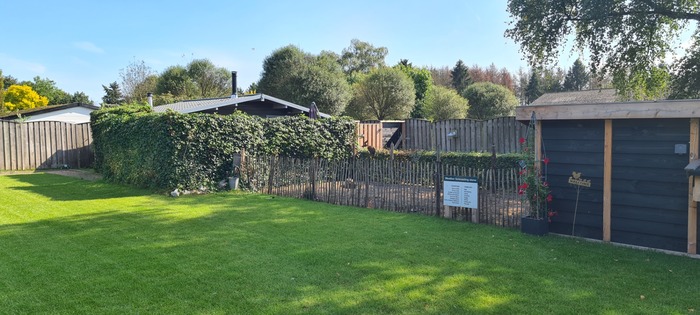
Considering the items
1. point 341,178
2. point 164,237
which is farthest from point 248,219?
point 341,178

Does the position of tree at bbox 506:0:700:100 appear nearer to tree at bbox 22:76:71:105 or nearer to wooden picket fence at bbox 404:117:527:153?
wooden picket fence at bbox 404:117:527:153

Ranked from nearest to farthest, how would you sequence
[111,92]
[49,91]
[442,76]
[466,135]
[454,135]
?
[466,135] → [454,135] → [111,92] → [49,91] → [442,76]

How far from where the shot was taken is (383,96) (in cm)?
3738

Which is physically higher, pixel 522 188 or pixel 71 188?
pixel 522 188

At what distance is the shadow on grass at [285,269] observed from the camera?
4363 millimetres

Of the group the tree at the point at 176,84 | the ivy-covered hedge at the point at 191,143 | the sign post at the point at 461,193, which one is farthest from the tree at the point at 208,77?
the sign post at the point at 461,193

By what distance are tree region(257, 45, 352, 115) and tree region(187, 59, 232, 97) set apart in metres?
6.97

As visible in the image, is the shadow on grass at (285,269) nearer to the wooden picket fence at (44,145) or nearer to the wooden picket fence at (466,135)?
the wooden picket fence at (466,135)

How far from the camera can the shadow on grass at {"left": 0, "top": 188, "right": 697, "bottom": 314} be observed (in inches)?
172

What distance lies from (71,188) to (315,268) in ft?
33.8

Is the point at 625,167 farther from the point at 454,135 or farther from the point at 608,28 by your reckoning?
the point at 454,135

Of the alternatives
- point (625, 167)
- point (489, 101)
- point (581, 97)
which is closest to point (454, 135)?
point (625, 167)

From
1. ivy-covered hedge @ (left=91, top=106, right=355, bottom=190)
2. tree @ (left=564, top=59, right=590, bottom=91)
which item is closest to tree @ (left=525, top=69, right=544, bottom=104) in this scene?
tree @ (left=564, top=59, right=590, bottom=91)

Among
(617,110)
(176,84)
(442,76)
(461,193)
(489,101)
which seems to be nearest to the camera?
(617,110)
